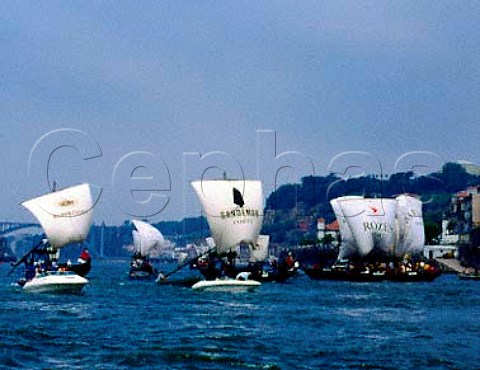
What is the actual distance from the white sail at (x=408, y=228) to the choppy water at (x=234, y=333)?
177ft

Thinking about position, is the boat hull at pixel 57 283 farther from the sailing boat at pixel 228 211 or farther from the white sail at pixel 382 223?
the white sail at pixel 382 223

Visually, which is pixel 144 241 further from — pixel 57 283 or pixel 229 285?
pixel 57 283

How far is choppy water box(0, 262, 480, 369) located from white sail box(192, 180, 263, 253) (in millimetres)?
13899

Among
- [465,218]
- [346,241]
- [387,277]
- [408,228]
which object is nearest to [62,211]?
[387,277]

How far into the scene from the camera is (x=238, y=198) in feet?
275

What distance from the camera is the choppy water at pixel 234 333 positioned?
34281 mm

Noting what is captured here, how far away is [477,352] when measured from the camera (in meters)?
37.0

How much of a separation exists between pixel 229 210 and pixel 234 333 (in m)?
40.2

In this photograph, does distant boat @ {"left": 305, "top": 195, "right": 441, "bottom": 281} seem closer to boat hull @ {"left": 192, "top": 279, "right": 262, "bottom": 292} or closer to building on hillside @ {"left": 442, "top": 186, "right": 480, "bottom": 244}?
building on hillside @ {"left": 442, "top": 186, "right": 480, "bottom": 244}

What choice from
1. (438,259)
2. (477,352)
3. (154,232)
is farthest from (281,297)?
(438,259)

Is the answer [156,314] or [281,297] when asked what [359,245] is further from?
[156,314]

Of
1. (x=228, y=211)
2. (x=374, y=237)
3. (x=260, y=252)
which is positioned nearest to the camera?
(x=228, y=211)

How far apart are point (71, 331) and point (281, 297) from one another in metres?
30.0

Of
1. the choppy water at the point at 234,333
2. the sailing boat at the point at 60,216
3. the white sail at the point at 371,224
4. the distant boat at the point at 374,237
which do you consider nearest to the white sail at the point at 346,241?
the distant boat at the point at 374,237
